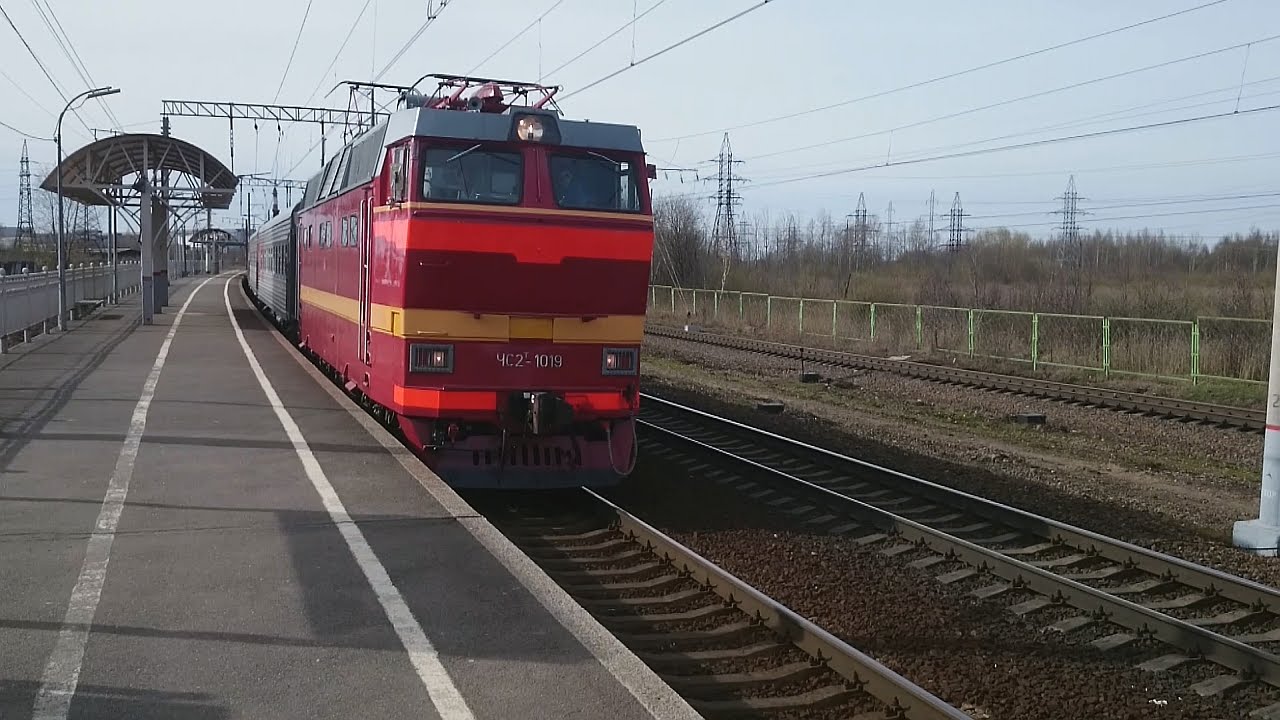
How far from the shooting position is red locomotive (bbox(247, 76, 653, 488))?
9430 mm

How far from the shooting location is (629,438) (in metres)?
10.2

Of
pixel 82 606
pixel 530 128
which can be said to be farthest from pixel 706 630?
pixel 530 128

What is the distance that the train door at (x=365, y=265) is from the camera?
424 inches

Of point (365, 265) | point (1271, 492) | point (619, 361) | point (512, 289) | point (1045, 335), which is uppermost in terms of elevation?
point (365, 265)

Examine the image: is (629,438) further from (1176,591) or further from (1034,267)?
(1034,267)

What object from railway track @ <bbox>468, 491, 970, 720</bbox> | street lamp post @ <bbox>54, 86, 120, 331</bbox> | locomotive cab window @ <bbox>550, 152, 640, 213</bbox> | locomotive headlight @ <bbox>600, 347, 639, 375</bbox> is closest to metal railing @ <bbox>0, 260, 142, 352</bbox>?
street lamp post @ <bbox>54, 86, 120, 331</bbox>

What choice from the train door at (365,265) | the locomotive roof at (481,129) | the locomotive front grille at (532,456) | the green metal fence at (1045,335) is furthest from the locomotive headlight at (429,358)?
the green metal fence at (1045,335)

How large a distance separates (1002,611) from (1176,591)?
4.57ft

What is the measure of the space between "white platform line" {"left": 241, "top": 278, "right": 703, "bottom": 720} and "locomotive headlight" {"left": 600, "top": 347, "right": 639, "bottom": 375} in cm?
180

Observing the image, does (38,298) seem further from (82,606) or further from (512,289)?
(82,606)

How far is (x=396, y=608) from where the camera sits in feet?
19.3

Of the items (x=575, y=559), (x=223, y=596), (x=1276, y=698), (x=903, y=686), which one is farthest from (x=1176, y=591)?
(x=223, y=596)

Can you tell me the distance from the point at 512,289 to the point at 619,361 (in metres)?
1.17

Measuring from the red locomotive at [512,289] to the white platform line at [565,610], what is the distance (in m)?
0.73
